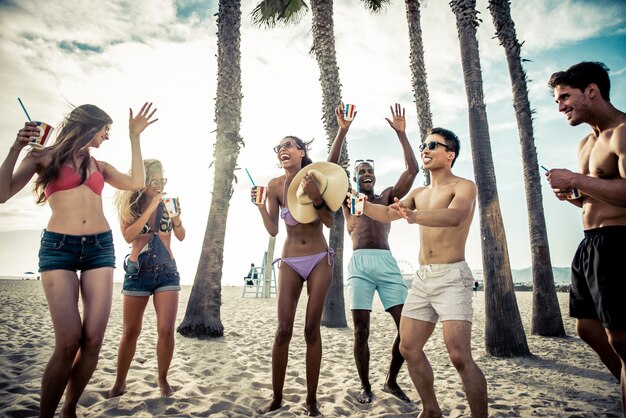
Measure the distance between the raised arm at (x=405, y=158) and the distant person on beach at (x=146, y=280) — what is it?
2.43 m

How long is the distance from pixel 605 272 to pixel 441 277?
101cm

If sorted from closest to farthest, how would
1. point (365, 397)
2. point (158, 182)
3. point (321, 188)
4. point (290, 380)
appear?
point (321, 188)
point (365, 397)
point (158, 182)
point (290, 380)

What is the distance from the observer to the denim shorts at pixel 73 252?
8.45 ft

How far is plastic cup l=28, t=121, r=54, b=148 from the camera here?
256 cm

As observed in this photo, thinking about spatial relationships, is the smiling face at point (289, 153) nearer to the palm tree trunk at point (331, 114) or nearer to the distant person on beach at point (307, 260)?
the distant person on beach at point (307, 260)

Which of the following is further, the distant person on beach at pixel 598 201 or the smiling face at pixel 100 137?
the smiling face at pixel 100 137

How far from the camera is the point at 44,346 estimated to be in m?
5.64

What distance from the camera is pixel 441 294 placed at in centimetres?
270

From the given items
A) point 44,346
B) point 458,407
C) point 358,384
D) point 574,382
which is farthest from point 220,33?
point 574,382

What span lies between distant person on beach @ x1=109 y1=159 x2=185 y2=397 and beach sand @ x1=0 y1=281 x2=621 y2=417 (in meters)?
0.33

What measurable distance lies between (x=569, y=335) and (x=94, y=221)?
9005 mm

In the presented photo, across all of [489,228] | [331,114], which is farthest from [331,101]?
[489,228]

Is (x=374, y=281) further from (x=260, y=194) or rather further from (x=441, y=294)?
(x=260, y=194)

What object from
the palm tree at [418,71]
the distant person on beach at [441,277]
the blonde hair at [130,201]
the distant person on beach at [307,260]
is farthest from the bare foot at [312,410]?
the palm tree at [418,71]
